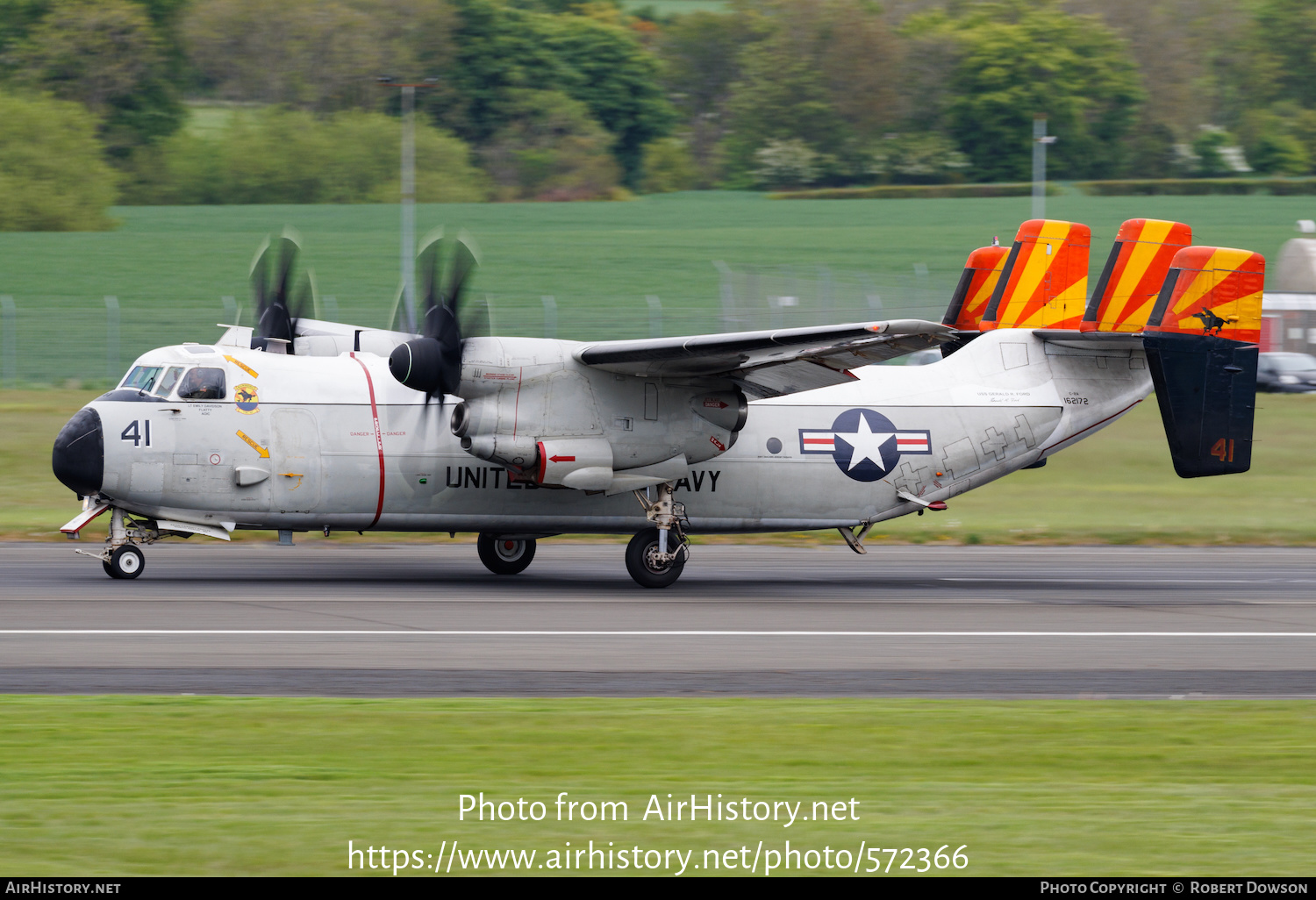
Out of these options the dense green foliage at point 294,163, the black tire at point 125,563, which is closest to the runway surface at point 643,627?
the black tire at point 125,563

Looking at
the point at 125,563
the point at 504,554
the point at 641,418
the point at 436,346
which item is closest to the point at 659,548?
the point at 641,418

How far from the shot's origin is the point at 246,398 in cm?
1861

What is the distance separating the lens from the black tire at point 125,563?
18.4 metres

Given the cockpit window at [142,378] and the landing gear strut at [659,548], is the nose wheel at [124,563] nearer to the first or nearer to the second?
the cockpit window at [142,378]

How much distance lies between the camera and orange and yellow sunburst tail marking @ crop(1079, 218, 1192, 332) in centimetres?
2092

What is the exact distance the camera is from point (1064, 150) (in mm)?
87312

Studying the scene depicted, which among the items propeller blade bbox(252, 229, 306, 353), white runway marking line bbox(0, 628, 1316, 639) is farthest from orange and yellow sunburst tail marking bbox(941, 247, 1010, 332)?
propeller blade bbox(252, 229, 306, 353)

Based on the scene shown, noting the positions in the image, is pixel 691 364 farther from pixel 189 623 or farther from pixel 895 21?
pixel 895 21

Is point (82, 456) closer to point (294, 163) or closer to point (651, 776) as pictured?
point (651, 776)

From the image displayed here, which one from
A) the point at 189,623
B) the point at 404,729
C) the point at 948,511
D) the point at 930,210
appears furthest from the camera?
the point at 930,210

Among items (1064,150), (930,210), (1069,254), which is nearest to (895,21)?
(1064,150)

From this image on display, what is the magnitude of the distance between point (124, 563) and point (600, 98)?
7283cm

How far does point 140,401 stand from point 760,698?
10369 mm

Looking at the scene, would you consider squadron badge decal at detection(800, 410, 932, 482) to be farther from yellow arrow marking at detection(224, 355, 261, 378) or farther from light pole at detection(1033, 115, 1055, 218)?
light pole at detection(1033, 115, 1055, 218)
